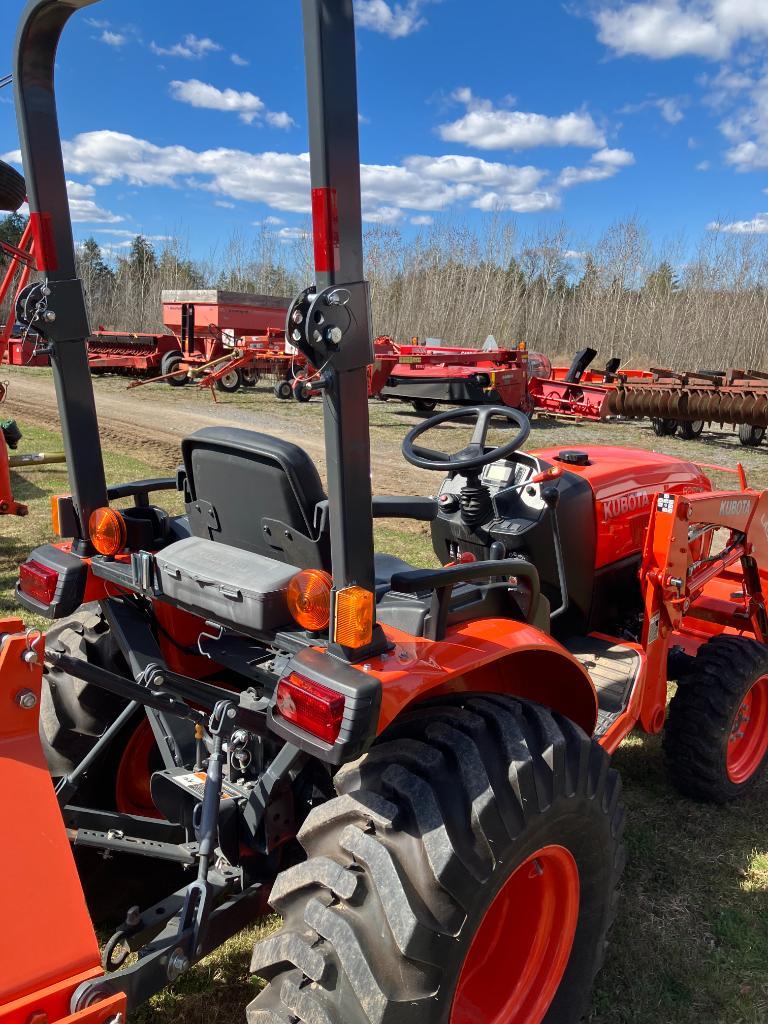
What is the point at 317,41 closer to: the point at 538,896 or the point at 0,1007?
the point at 0,1007

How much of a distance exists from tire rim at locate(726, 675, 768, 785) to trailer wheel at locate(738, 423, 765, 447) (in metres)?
10.8

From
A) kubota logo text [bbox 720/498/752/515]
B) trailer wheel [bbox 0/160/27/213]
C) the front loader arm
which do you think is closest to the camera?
the front loader arm

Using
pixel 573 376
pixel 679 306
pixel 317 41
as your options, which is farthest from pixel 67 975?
pixel 679 306

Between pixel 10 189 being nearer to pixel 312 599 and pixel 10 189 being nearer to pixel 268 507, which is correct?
pixel 268 507

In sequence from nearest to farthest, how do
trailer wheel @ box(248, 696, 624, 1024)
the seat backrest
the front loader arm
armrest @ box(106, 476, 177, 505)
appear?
1. trailer wheel @ box(248, 696, 624, 1024)
2. the seat backrest
3. armrest @ box(106, 476, 177, 505)
4. the front loader arm

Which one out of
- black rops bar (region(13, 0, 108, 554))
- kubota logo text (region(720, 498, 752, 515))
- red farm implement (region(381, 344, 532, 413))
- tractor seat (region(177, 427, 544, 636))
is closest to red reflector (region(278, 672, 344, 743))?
tractor seat (region(177, 427, 544, 636))

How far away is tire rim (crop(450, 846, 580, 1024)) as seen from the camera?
2027mm

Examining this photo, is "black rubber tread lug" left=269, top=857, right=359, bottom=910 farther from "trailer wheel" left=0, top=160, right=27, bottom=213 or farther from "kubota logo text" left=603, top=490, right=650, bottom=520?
"trailer wheel" left=0, top=160, right=27, bottom=213

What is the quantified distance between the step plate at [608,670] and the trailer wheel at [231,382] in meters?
17.0

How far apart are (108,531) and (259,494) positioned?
0.57 m

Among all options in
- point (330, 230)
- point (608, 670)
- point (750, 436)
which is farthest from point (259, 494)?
point (750, 436)

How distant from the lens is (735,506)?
3.56 m

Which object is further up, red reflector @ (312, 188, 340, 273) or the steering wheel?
red reflector @ (312, 188, 340, 273)

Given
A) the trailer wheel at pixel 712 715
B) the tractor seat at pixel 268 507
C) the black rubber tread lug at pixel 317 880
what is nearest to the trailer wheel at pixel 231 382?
the trailer wheel at pixel 712 715
